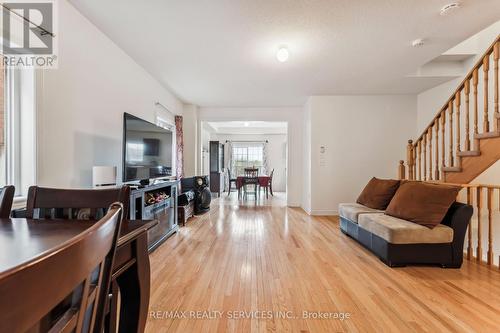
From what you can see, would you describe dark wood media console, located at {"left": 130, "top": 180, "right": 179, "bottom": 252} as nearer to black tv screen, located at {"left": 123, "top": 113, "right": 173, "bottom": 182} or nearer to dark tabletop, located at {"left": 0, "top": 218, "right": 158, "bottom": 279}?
black tv screen, located at {"left": 123, "top": 113, "right": 173, "bottom": 182}

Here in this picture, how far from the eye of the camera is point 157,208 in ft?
9.67

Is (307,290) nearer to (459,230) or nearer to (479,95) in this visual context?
(459,230)

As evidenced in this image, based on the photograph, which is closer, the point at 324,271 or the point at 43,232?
the point at 43,232

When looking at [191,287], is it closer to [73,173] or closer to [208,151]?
[73,173]

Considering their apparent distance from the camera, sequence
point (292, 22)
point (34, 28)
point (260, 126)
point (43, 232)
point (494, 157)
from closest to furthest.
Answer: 1. point (43, 232)
2. point (34, 28)
3. point (292, 22)
4. point (494, 157)
5. point (260, 126)

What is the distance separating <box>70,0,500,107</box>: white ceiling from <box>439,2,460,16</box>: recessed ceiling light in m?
0.04

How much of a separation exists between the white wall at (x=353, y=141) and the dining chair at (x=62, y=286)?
467 centimetres

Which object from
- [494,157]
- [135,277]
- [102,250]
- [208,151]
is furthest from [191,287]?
[208,151]

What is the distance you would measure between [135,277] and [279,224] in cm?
330

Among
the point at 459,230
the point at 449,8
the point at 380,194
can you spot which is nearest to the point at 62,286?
the point at 459,230

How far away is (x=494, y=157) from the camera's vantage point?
8.62ft

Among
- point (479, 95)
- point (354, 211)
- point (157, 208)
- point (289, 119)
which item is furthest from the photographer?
point (289, 119)

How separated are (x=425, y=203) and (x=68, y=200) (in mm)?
3103

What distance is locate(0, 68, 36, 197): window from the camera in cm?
181
